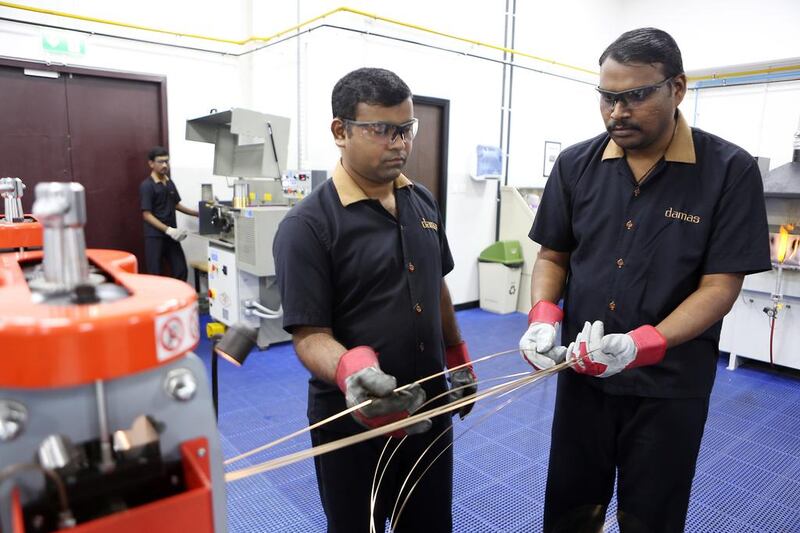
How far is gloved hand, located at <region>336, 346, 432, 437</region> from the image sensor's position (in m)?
1.06

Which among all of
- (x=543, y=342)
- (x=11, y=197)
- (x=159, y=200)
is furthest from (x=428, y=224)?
(x=159, y=200)

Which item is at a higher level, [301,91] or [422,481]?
[301,91]

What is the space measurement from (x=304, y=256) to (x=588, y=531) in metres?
1.16

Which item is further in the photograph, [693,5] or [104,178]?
[693,5]

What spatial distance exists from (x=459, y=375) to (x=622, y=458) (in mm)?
480

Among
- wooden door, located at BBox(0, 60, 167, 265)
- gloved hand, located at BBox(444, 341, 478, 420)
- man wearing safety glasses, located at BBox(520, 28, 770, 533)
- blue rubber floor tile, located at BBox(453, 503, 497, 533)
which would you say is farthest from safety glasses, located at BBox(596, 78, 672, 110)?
wooden door, located at BBox(0, 60, 167, 265)

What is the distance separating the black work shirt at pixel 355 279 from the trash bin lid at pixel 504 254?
4101 mm

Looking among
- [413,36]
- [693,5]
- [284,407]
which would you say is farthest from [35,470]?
[693,5]

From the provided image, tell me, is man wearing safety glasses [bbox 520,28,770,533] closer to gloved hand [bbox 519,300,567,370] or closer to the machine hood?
gloved hand [bbox 519,300,567,370]

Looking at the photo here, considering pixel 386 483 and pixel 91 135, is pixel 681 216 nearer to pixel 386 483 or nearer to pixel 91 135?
pixel 386 483

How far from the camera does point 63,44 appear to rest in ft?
14.5

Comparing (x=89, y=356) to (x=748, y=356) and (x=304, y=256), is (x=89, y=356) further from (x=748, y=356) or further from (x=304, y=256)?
(x=748, y=356)

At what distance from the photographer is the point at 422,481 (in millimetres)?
1409

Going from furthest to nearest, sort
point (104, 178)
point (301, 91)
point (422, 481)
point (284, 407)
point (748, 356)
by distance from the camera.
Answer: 1. point (104, 178)
2. point (301, 91)
3. point (748, 356)
4. point (284, 407)
5. point (422, 481)
